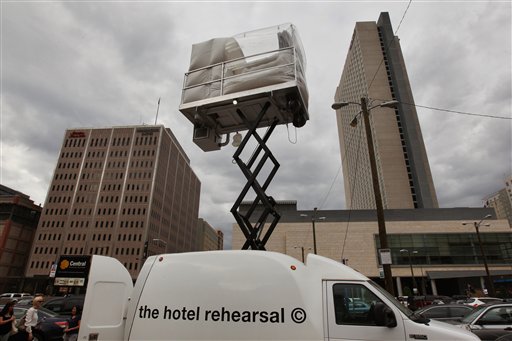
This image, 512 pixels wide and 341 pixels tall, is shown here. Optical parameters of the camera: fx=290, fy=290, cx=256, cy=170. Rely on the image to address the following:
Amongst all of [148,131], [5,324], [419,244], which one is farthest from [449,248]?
[148,131]

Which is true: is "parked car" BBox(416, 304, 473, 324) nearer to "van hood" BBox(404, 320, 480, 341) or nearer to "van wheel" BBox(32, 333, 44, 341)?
"van hood" BBox(404, 320, 480, 341)

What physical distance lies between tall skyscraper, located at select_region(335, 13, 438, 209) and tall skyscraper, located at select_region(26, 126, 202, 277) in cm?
6967

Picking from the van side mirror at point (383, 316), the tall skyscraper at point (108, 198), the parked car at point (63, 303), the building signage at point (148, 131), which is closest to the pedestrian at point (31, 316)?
the parked car at point (63, 303)

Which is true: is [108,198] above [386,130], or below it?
below

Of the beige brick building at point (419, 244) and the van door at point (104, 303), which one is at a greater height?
the beige brick building at point (419, 244)

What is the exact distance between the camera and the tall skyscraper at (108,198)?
9519 cm

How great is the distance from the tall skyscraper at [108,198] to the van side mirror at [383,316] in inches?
3705

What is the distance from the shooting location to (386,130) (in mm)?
99625

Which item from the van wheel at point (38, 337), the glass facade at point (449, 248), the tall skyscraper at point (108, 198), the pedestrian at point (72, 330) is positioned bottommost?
the van wheel at point (38, 337)

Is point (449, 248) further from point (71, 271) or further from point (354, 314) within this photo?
point (354, 314)

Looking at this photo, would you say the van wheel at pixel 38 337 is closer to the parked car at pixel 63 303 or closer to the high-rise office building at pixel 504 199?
the parked car at pixel 63 303

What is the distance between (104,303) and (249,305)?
253 cm

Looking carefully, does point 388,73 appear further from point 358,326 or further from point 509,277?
point 358,326

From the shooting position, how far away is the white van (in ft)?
14.0
